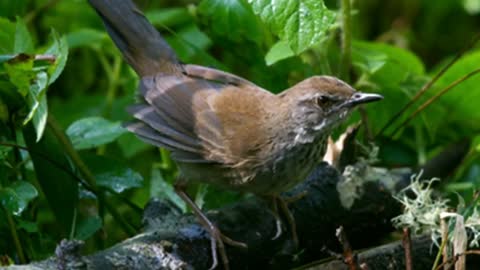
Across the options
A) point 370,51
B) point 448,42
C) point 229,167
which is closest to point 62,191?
point 229,167

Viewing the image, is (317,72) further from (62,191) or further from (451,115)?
(62,191)

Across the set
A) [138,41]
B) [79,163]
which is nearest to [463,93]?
[138,41]

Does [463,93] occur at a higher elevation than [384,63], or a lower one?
lower

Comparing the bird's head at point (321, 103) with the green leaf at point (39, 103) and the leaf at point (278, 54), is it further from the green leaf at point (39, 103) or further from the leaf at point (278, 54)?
the green leaf at point (39, 103)

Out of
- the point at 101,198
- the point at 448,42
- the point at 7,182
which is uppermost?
the point at 7,182

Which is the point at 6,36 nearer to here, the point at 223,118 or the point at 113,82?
the point at 223,118

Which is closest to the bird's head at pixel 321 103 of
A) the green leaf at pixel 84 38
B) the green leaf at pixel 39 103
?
the green leaf at pixel 39 103
